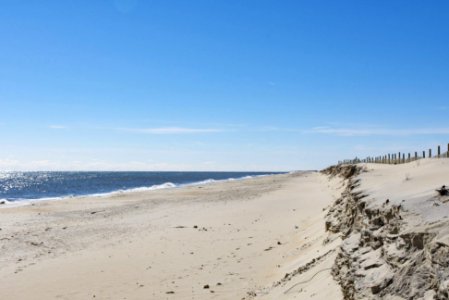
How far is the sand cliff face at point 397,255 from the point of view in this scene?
416cm

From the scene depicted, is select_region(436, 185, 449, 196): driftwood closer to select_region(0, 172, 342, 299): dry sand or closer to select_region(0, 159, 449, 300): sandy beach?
select_region(0, 159, 449, 300): sandy beach

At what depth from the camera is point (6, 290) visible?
998 cm

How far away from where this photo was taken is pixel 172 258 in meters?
12.4

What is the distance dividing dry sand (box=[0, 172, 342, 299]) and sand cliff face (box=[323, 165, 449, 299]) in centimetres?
56

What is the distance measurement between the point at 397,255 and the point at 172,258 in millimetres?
8517

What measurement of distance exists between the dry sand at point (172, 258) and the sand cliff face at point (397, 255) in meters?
0.56

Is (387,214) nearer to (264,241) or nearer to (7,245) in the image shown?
(264,241)

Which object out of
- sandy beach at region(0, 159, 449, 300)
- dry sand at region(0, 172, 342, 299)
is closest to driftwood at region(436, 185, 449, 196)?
sandy beach at region(0, 159, 449, 300)

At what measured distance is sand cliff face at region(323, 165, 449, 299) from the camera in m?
4.16

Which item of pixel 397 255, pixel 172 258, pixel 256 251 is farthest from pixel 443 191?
pixel 172 258

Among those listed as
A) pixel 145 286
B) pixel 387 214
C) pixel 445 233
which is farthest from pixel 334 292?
pixel 145 286

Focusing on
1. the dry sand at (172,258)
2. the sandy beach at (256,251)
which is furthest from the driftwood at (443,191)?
the dry sand at (172,258)

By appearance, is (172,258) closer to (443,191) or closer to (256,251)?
(256,251)

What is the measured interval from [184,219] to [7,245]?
7967 mm
